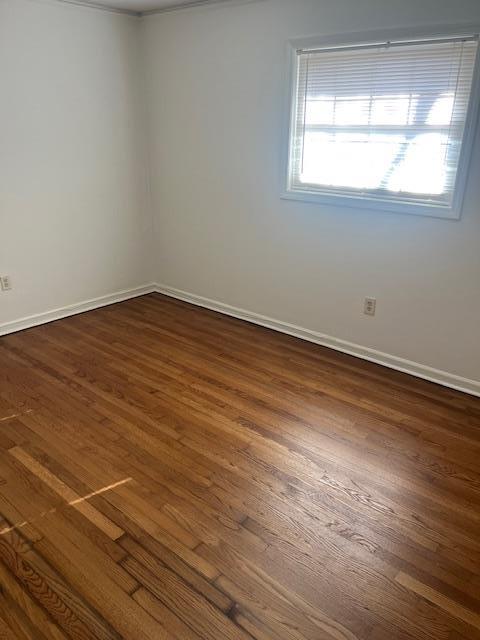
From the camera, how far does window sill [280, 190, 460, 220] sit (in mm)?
2670

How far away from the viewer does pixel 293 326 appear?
11.8 ft

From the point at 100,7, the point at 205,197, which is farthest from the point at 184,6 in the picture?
the point at 205,197

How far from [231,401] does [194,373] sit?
16.5 inches

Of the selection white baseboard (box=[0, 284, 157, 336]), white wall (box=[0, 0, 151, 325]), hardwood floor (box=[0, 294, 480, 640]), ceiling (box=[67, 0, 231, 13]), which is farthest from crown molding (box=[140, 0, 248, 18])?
hardwood floor (box=[0, 294, 480, 640])

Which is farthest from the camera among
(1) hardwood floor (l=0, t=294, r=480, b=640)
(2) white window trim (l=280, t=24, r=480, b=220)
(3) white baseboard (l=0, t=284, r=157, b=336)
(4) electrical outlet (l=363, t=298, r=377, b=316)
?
(3) white baseboard (l=0, t=284, r=157, b=336)

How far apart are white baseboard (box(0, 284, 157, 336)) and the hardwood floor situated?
1.16 feet

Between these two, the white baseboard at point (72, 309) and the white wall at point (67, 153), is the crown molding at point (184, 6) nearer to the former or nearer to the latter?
the white wall at point (67, 153)

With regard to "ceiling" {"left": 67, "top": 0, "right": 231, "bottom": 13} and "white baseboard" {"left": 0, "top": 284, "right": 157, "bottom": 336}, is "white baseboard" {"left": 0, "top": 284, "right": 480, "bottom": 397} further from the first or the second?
"ceiling" {"left": 67, "top": 0, "right": 231, "bottom": 13}

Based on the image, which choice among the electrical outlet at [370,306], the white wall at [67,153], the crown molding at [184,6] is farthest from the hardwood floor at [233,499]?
the crown molding at [184,6]

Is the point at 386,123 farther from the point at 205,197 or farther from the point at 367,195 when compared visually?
the point at 205,197

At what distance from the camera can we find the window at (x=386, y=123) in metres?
2.51

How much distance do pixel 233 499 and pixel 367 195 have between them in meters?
2.00

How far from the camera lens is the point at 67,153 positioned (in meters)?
3.59

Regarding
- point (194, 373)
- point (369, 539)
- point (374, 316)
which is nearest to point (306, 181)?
point (374, 316)
